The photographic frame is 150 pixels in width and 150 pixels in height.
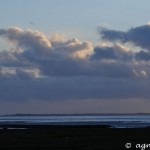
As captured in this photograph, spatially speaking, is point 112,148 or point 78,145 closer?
point 112,148

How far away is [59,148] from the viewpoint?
146 feet

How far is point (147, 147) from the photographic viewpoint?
41750 millimetres

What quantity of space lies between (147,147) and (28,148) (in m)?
10.0

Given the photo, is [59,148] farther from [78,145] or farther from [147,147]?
[147,147]

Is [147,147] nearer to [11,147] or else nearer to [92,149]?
[92,149]

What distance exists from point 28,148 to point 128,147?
8549 mm

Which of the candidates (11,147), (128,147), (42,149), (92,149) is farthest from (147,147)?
(11,147)

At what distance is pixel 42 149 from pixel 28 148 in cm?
193

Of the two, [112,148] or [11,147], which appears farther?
[11,147]

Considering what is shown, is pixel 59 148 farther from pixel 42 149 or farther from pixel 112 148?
pixel 112 148

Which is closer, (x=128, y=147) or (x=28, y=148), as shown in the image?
(x=128, y=147)

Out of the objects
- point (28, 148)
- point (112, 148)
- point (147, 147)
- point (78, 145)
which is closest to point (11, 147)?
point (28, 148)

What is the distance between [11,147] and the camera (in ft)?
153

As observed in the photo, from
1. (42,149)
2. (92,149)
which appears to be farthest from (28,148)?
(92,149)
